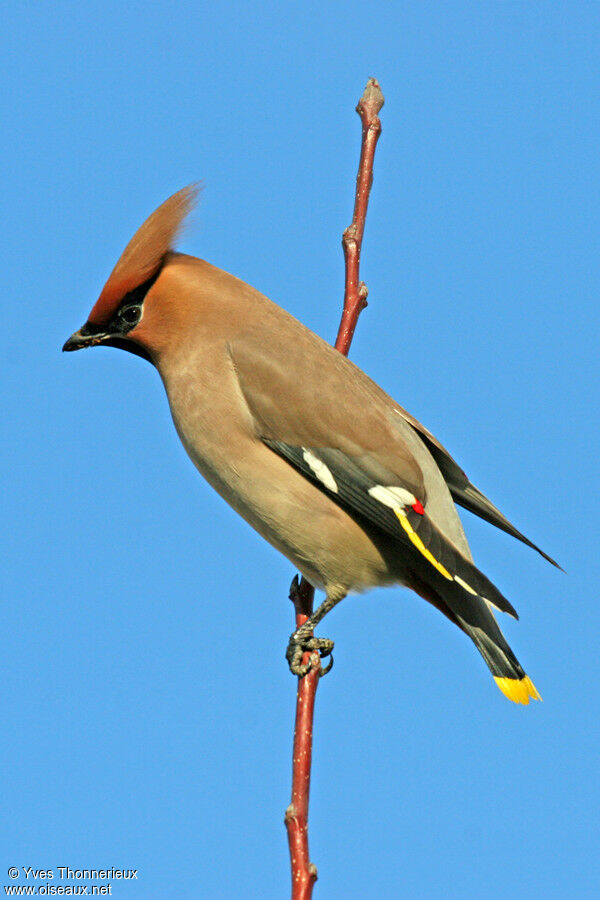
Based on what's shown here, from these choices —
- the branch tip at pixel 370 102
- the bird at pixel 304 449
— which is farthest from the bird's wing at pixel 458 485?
the branch tip at pixel 370 102

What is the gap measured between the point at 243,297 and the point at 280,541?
1006 mm

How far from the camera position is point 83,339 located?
4.66m

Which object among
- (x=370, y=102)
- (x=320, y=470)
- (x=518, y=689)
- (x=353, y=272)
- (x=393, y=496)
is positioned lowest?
(x=518, y=689)

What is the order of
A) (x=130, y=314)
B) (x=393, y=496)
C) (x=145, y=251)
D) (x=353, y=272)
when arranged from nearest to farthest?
(x=393, y=496), (x=145, y=251), (x=130, y=314), (x=353, y=272)

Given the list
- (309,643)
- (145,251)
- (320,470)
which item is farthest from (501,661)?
(145,251)

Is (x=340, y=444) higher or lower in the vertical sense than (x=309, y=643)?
higher

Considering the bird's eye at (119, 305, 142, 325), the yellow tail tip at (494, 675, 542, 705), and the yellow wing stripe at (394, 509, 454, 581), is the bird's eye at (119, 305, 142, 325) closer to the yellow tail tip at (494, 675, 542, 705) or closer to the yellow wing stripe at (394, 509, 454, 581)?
the yellow wing stripe at (394, 509, 454, 581)

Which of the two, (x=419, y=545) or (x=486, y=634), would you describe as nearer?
(x=419, y=545)

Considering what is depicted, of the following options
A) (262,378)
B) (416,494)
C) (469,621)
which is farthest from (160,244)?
(469,621)

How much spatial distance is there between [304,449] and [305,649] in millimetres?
730

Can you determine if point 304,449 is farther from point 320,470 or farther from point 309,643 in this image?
point 309,643

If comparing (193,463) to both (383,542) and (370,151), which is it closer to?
(383,542)

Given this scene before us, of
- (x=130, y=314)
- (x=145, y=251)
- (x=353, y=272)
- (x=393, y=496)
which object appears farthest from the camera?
(x=353, y=272)

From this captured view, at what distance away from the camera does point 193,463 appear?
453 cm
